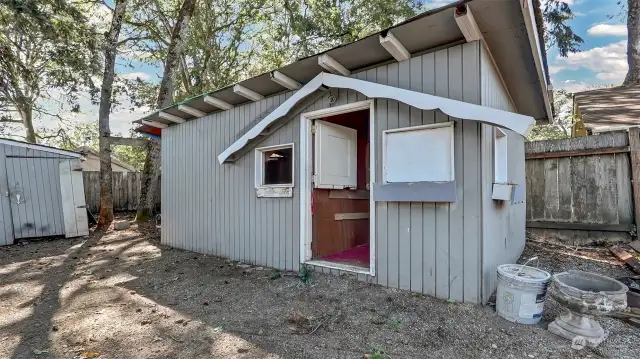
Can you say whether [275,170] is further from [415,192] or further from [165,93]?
[165,93]

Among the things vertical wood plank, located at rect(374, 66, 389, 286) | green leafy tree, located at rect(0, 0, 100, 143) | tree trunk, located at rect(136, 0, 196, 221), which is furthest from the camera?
tree trunk, located at rect(136, 0, 196, 221)

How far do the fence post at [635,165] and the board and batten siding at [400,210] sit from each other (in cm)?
371

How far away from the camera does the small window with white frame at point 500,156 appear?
11.0 ft

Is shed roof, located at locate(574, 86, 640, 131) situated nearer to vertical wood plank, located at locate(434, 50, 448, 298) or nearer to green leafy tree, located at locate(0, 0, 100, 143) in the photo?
vertical wood plank, located at locate(434, 50, 448, 298)

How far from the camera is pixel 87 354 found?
2320 mm

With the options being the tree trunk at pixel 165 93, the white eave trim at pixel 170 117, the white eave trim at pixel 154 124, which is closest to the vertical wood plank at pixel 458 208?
the white eave trim at pixel 170 117

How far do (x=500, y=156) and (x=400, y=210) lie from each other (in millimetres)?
1317

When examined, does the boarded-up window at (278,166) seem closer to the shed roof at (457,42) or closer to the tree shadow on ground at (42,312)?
the shed roof at (457,42)

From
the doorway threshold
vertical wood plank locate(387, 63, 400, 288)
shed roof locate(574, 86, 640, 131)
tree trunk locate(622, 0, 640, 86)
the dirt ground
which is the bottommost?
the dirt ground

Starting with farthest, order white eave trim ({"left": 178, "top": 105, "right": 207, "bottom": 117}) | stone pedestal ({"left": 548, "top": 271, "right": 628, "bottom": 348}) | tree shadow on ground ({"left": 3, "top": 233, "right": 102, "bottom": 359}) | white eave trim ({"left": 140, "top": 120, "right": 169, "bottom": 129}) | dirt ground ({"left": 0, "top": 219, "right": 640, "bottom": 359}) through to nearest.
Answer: white eave trim ({"left": 140, "top": 120, "right": 169, "bottom": 129}), white eave trim ({"left": 178, "top": 105, "right": 207, "bottom": 117}), tree shadow on ground ({"left": 3, "top": 233, "right": 102, "bottom": 359}), dirt ground ({"left": 0, "top": 219, "right": 640, "bottom": 359}), stone pedestal ({"left": 548, "top": 271, "right": 628, "bottom": 348})

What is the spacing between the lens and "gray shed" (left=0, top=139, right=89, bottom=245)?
Result: 654cm

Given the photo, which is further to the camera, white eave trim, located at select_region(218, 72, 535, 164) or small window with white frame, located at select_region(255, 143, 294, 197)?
small window with white frame, located at select_region(255, 143, 294, 197)

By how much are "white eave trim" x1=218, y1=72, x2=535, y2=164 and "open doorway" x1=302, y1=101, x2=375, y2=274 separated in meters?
0.27

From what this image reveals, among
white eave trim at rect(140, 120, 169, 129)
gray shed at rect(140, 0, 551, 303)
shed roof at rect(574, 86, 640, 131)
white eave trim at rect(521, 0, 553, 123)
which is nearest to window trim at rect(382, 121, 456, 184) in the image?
gray shed at rect(140, 0, 551, 303)
